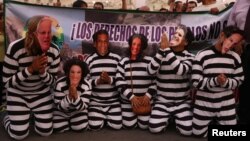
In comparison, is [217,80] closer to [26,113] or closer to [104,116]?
[104,116]

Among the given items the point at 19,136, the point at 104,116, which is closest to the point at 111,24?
the point at 104,116

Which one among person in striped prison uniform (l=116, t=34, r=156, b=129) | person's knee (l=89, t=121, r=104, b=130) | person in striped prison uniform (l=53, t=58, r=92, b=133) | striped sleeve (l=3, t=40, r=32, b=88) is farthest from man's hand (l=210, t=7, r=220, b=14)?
striped sleeve (l=3, t=40, r=32, b=88)

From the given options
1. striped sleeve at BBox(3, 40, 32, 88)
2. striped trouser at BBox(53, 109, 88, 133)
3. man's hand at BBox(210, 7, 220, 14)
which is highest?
man's hand at BBox(210, 7, 220, 14)

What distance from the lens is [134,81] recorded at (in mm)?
3395

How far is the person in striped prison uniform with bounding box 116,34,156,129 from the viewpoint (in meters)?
3.37

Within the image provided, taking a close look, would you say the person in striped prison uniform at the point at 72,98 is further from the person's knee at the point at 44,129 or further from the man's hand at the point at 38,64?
the man's hand at the point at 38,64

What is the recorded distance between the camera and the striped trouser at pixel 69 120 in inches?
130

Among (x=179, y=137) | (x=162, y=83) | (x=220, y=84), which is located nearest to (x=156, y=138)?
(x=179, y=137)

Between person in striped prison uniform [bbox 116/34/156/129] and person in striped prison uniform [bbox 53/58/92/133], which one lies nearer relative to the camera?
person in striped prison uniform [bbox 53/58/92/133]

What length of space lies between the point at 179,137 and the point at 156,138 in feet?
0.68

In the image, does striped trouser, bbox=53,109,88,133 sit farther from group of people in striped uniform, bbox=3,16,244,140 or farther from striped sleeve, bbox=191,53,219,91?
striped sleeve, bbox=191,53,219,91

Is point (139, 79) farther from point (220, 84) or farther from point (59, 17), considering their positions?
point (59, 17)

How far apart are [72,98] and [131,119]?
62 cm

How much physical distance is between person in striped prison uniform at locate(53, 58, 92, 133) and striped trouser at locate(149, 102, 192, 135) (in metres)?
0.61
